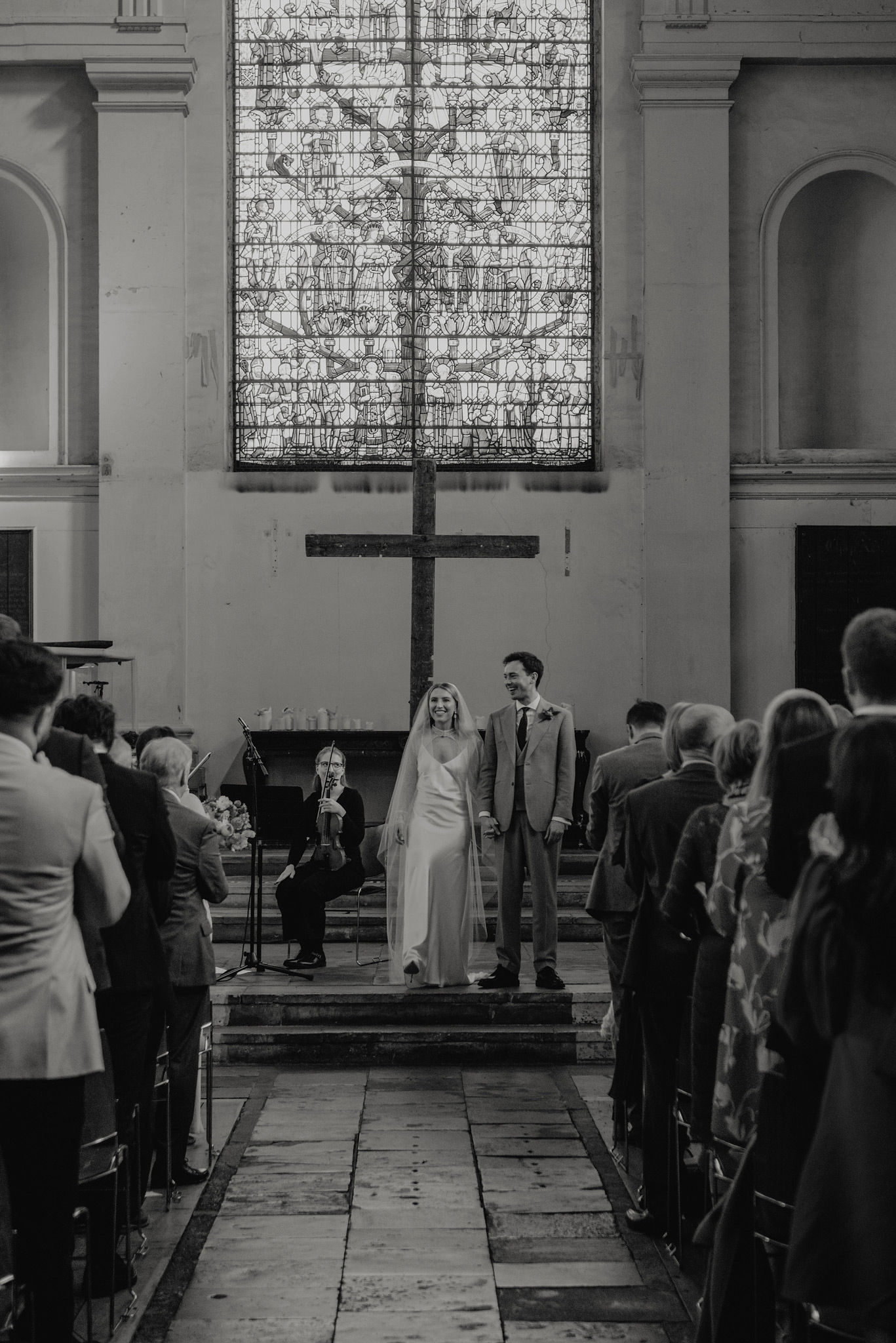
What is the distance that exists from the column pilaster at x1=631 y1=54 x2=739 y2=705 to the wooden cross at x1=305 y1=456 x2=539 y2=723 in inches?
122

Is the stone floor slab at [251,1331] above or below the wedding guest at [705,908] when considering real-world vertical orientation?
below

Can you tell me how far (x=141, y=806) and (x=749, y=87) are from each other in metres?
10.5

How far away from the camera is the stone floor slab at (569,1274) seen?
4484 mm

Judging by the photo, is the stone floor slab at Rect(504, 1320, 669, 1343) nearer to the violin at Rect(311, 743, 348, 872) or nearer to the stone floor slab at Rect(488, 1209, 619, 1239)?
the stone floor slab at Rect(488, 1209, 619, 1239)

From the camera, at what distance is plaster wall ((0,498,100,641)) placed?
40.7 ft

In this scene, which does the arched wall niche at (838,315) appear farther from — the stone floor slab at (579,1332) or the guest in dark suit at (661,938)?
the stone floor slab at (579,1332)

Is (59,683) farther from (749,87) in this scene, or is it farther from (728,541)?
(749,87)

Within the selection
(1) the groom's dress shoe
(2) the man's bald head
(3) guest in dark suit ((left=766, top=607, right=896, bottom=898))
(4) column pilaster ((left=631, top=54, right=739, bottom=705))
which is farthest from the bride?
(3) guest in dark suit ((left=766, top=607, right=896, bottom=898))

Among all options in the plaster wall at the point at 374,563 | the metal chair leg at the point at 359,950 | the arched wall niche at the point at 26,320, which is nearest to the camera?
the metal chair leg at the point at 359,950

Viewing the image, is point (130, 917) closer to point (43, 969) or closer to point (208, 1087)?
point (43, 969)

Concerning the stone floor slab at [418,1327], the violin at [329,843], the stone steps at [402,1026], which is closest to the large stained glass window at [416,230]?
the violin at [329,843]

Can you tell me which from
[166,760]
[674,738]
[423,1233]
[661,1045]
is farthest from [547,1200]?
[166,760]

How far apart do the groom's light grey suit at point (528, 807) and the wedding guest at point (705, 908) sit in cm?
360

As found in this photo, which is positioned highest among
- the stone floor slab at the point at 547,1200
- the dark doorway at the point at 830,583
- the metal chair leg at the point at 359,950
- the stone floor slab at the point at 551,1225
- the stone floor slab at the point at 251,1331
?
the dark doorway at the point at 830,583
